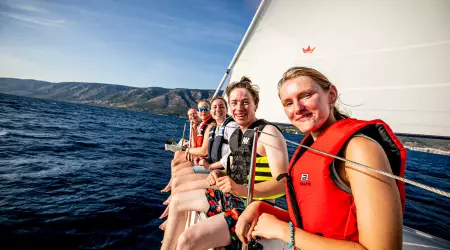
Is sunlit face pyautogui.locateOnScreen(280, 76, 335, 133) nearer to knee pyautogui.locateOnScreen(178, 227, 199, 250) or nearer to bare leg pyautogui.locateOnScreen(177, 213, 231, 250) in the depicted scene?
bare leg pyautogui.locateOnScreen(177, 213, 231, 250)

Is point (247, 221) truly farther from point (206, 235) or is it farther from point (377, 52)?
point (377, 52)

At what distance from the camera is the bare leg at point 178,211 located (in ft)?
7.88

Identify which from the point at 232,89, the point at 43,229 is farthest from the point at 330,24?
the point at 43,229

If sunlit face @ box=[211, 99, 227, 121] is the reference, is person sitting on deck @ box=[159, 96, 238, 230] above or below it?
below

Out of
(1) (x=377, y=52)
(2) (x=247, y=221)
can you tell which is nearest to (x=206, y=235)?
(2) (x=247, y=221)

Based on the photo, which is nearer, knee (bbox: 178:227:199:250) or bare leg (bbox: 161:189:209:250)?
knee (bbox: 178:227:199:250)

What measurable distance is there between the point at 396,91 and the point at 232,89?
2403 millimetres

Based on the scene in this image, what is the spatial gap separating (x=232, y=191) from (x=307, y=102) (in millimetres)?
1182

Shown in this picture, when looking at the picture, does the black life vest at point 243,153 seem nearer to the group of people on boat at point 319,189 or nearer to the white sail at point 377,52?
the group of people on boat at point 319,189

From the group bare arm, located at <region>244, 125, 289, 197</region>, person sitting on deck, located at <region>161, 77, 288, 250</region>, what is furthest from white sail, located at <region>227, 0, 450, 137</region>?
person sitting on deck, located at <region>161, 77, 288, 250</region>

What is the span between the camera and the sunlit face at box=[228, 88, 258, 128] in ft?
8.96

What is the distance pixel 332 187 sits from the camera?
112 centimetres

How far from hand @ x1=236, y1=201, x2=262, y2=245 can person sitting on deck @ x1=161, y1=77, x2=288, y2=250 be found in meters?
0.46

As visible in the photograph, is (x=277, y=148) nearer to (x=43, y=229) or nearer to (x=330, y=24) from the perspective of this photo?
(x=330, y=24)
